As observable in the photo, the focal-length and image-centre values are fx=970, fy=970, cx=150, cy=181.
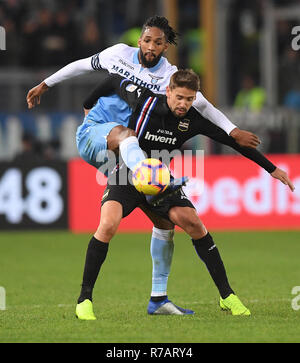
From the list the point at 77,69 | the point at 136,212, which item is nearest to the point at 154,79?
the point at 77,69

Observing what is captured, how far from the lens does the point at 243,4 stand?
2033cm

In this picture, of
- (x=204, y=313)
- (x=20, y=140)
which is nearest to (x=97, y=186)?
(x=20, y=140)

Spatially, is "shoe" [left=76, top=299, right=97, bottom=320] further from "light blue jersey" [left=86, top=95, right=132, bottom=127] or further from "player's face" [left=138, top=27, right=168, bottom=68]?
"player's face" [left=138, top=27, right=168, bottom=68]

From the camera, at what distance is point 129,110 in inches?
293

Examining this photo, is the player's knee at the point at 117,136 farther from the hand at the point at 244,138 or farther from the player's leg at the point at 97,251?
the hand at the point at 244,138

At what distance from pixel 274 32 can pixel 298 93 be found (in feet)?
6.43

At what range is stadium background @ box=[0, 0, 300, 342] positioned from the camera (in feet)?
24.2

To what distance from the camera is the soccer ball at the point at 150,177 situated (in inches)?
263

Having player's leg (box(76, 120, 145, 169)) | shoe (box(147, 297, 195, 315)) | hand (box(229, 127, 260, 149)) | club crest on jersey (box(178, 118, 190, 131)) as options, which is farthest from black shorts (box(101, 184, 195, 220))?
shoe (box(147, 297, 195, 315))

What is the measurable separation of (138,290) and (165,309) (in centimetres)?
171

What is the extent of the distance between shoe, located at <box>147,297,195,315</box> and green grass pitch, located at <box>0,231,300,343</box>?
0.10m

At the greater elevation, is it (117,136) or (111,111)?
(111,111)

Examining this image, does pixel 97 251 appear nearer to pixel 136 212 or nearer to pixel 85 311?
pixel 85 311
